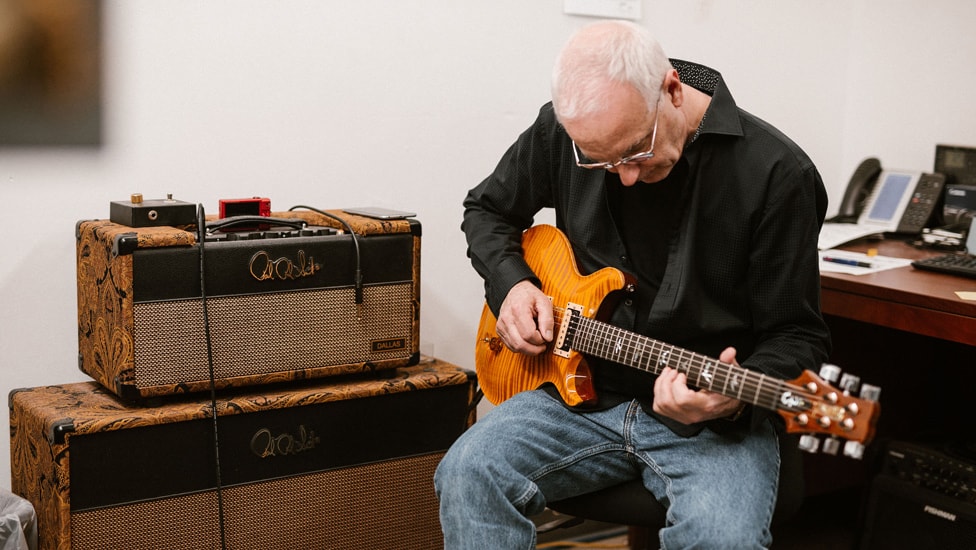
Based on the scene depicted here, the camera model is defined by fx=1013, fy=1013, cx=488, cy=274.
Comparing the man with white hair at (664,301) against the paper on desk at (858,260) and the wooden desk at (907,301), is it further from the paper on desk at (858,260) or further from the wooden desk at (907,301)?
the paper on desk at (858,260)

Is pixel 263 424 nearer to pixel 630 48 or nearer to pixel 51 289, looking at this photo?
pixel 51 289

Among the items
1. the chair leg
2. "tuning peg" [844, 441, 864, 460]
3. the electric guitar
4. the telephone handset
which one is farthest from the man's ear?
the telephone handset

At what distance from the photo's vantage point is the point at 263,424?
1770 mm

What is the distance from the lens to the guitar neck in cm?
133

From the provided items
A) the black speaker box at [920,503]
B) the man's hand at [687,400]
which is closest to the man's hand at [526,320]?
the man's hand at [687,400]

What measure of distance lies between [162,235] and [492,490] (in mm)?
676

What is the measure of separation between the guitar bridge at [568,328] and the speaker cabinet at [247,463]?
1.22ft

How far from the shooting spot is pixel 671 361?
144cm

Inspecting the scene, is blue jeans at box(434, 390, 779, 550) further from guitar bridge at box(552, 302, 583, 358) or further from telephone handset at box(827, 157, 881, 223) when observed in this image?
telephone handset at box(827, 157, 881, 223)

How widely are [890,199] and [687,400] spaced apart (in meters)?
1.55

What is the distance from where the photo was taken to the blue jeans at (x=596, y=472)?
142 centimetres

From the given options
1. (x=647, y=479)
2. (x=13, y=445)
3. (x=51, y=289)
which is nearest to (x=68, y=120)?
(x=51, y=289)
